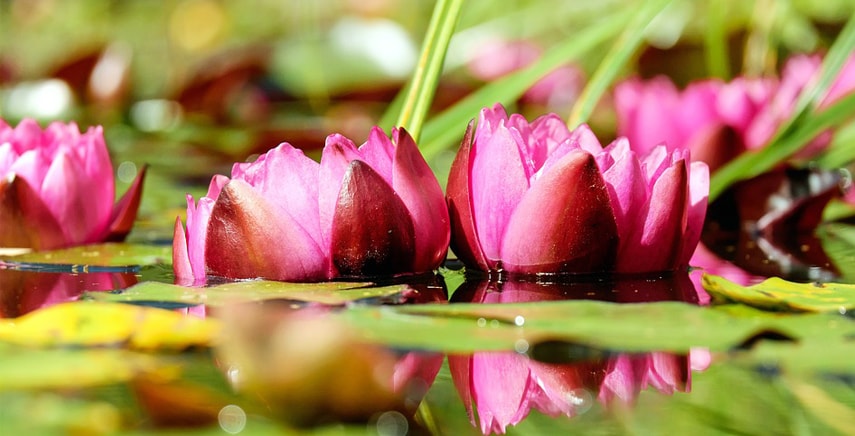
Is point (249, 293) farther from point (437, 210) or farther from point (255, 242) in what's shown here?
point (437, 210)

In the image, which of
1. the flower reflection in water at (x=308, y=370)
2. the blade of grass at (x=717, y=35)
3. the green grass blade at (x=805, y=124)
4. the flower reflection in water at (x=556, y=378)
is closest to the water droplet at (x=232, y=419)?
the flower reflection in water at (x=308, y=370)

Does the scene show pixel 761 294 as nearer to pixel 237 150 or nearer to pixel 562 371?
pixel 562 371

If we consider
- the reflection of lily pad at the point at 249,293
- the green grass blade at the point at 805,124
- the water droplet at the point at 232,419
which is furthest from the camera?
the green grass blade at the point at 805,124

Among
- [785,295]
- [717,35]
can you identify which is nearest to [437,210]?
[785,295]

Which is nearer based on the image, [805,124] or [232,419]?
[232,419]

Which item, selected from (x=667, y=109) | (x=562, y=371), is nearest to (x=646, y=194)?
(x=562, y=371)

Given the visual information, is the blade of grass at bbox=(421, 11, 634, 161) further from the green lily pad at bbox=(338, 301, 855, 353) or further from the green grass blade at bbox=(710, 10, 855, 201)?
the green lily pad at bbox=(338, 301, 855, 353)

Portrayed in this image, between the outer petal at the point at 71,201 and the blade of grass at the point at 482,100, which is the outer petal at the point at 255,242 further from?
the blade of grass at the point at 482,100
